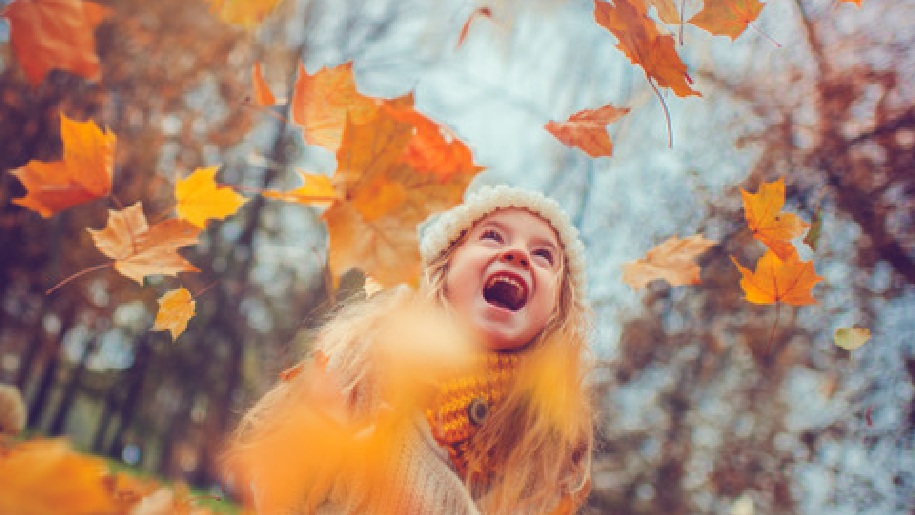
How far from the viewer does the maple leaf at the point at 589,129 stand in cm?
104

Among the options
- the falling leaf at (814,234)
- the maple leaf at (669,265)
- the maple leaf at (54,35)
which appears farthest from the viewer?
the maple leaf at (669,265)

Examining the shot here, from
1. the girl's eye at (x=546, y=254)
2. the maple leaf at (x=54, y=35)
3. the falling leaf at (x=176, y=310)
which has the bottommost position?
the falling leaf at (x=176, y=310)

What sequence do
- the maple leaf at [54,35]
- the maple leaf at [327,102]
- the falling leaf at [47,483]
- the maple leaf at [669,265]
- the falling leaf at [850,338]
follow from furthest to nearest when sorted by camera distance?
the falling leaf at [850,338], the maple leaf at [669,265], the maple leaf at [327,102], the maple leaf at [54,35], the falling leaf at [47,483]

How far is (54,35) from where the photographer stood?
695 millimetres

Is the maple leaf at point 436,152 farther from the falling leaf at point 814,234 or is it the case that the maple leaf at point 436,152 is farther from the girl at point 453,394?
the falling leaf at point 814,234

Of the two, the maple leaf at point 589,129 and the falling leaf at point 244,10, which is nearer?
the falling leaf at point 244,10

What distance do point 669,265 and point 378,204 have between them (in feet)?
3.60

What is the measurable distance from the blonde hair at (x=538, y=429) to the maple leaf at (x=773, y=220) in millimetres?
479

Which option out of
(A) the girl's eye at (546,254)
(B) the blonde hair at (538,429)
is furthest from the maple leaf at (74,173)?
(A) the girl's eye at (546,254)

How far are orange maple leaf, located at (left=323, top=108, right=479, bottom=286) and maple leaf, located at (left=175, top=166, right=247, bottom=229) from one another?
0.38 meters

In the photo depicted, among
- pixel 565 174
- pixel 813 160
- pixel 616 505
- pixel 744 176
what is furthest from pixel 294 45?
pixel 616 505

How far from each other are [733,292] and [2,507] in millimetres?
5154

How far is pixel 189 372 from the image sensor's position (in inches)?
335

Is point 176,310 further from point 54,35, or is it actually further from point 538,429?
point 538,429
